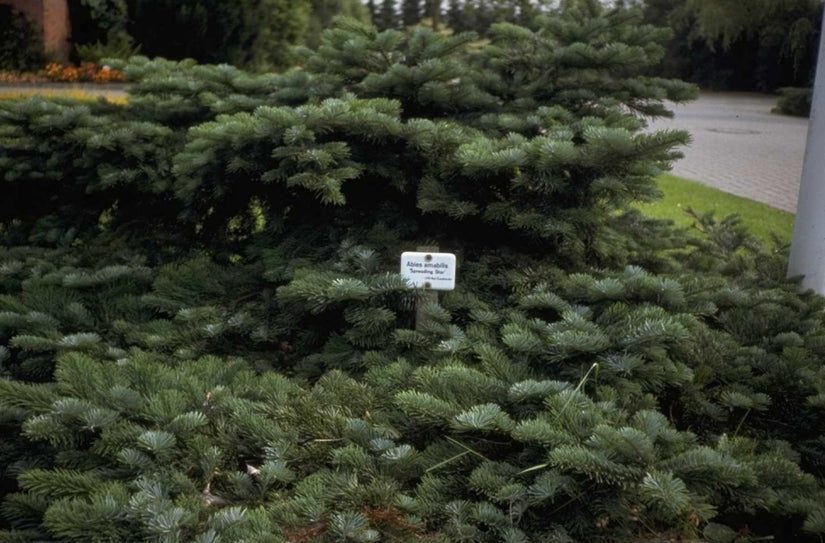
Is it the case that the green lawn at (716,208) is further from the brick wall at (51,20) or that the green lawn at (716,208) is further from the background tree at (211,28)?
the brick wall at (51,20)

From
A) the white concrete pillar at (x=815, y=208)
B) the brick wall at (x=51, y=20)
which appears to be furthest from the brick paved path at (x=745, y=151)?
the brick wall at (x=51, y=20)

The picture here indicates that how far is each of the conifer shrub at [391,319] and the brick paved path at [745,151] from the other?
3.18m

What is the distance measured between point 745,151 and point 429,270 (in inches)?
471

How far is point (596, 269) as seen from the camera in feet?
10.7

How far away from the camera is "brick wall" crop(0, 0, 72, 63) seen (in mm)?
13859

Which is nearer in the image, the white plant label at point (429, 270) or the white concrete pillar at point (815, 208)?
the white plant label at point (429, 270)

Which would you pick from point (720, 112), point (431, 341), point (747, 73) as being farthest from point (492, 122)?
point (747, 73)

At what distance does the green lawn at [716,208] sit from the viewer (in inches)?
300

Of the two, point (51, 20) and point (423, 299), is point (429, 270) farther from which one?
point (51, 20)

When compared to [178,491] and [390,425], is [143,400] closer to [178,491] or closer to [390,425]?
[178,491]

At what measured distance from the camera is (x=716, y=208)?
845cm

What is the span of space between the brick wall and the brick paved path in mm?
9285

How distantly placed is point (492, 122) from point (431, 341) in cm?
116

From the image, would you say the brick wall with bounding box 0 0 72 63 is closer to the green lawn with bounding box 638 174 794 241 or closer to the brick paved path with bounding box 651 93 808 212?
the brick paved path with bounding box 651 93 808 212
